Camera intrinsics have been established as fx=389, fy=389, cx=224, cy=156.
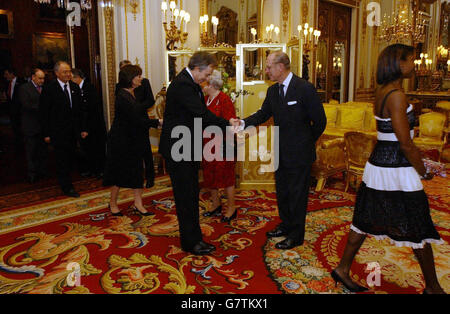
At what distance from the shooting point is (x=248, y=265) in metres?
3.25

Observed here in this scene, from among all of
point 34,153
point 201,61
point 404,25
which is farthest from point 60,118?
point 404,25

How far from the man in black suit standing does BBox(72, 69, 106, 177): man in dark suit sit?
352cm

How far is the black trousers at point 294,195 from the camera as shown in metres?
3.40

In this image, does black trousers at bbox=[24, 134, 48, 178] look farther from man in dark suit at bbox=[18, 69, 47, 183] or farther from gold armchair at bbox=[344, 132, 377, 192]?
gold armchair at bbox=[344, 132, 377, 192]

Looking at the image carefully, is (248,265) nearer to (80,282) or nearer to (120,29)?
(80,282)

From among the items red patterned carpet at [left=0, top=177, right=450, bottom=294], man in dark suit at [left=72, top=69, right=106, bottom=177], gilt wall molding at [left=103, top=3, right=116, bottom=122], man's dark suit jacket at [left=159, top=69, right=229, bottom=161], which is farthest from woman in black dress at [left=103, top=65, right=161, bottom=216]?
gilt wall molding at [left=103, top=3, right=116, bottom=122]

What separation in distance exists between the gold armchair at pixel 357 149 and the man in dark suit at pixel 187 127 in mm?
2389

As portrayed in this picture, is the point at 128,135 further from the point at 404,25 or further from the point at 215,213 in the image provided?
the point at 404,25

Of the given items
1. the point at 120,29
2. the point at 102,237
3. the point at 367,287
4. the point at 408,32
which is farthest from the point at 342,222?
the point at 408,32

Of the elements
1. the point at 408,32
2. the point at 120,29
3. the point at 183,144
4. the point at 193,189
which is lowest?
the point at 193,189

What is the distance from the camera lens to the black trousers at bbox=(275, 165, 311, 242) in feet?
11.1

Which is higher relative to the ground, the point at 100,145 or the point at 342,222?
the point at 100,145

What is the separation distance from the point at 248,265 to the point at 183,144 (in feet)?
3.76

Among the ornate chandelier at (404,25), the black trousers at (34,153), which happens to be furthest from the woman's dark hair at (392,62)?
the ornate chandelier at (404,25)
